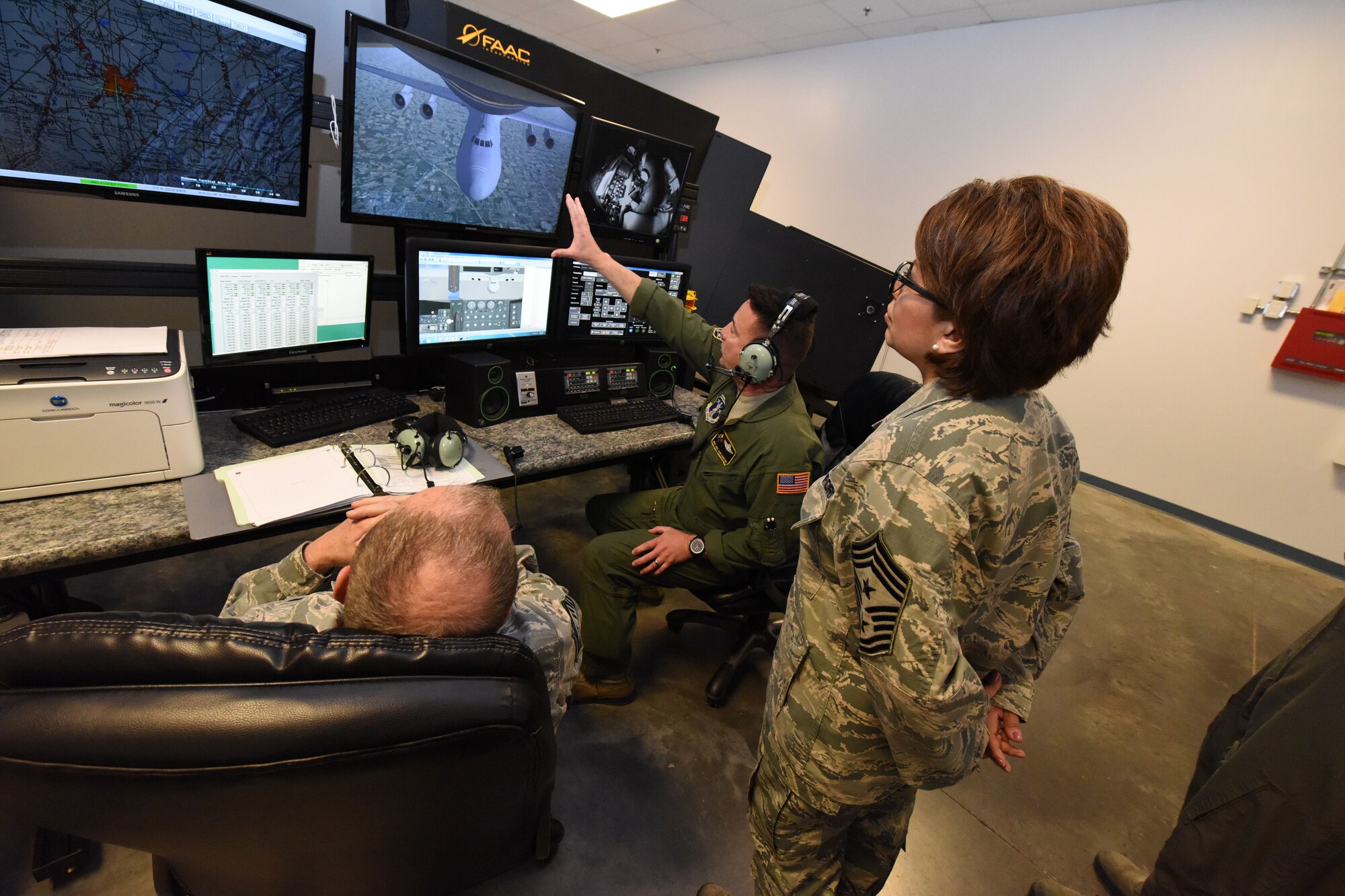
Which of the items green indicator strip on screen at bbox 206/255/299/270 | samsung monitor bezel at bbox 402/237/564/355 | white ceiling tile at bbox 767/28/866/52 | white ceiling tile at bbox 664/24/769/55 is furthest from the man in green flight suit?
white ceiling tile at bbox 664/24/769/55

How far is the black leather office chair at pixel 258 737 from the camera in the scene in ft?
1.49

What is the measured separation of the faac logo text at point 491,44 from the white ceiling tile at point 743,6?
3680 millimetres

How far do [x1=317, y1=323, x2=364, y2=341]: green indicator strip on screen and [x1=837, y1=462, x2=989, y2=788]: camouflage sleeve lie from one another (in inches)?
58.2

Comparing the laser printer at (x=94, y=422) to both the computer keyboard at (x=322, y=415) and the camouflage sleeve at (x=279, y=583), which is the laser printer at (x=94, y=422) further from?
the camouflage sleeve at (x=279, y=583)

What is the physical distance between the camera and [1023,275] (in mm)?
686

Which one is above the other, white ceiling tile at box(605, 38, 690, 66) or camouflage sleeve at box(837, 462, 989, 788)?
white ceiling tile at box(605, 38, 690, 66)

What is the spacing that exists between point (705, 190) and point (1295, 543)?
4.20 metres

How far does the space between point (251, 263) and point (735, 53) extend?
6.10 meters

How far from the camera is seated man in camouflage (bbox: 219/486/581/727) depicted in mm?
696

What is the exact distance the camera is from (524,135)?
1.74 metres

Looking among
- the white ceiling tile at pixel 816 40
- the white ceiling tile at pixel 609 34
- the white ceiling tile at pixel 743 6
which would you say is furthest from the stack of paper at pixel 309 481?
the white ceiling tile at pixel 609 34

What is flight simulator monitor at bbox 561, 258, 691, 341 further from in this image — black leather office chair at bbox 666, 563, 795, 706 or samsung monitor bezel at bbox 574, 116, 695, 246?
black leather office chair at bbox 666, 563, 795, 706

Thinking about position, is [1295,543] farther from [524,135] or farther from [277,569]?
[277,569]

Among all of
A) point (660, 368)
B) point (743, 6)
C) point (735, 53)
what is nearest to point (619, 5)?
point (743, 6)
